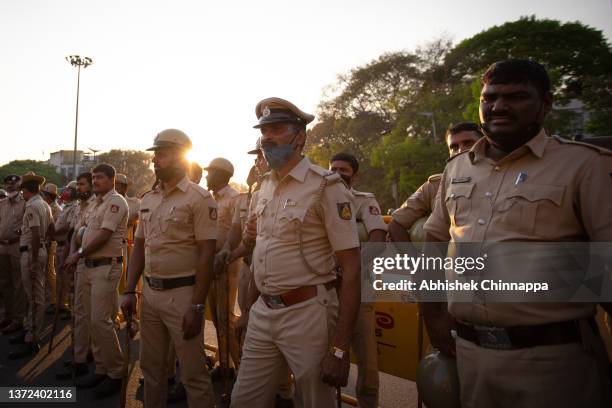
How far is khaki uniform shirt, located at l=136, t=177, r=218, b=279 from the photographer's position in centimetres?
339

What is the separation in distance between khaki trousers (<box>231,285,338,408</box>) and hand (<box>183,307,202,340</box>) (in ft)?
2.69

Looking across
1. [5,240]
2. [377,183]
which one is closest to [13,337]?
[5,240]

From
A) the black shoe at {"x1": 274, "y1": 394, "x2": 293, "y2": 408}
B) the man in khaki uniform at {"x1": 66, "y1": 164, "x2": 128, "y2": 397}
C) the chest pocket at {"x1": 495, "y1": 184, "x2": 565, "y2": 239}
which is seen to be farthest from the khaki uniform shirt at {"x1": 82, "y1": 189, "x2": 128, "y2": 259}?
the chest pocket at {"x1": 495, "y1": 184, "x2": 565, "y2": 239}

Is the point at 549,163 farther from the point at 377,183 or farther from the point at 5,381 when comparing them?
the point at 377,183

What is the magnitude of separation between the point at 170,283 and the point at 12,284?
5687 mm

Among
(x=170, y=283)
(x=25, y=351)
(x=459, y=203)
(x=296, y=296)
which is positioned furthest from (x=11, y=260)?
(x=459, y=203)

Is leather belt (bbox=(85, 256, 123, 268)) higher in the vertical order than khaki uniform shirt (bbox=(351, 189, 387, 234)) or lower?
lower

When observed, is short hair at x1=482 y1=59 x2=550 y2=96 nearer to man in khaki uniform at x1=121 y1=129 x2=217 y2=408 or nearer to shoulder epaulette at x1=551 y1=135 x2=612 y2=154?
shoulder epaulette at x1=551 y1=135 x2=612 y2=154

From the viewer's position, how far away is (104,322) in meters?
4.50

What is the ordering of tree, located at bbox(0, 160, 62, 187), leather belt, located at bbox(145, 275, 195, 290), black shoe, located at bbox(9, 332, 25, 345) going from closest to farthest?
leather belt, located at bbox(145, 275, 195, 290) < black shoe, located at bbox(9, 332, 25, 345) < tree, located at bbox(0, 160, 62, 187)

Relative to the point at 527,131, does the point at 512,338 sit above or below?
below

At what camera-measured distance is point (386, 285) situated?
3887 mm

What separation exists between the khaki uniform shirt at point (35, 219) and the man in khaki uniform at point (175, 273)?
3.65 m

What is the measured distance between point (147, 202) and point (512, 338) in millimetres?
3013
